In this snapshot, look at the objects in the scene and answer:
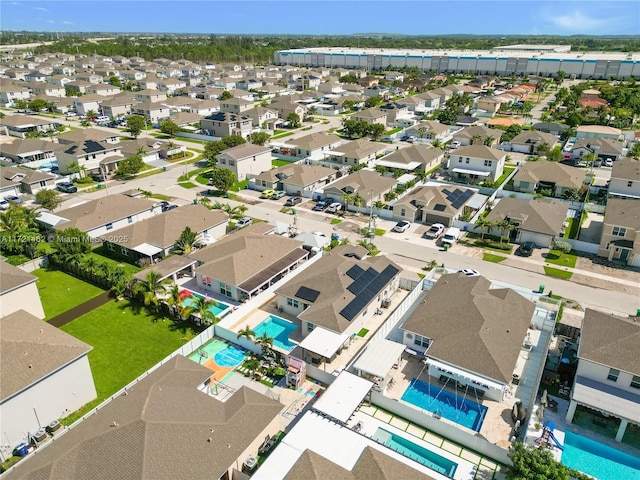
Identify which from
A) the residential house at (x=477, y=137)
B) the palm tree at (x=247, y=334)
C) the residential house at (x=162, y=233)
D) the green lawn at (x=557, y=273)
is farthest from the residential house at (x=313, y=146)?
the palm tree at (x=247, y=334)

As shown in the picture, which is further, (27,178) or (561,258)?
(27,178)

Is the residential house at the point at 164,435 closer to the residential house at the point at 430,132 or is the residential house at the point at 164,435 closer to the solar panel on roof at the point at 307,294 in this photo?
the solar panel on roof at the point at 307,294

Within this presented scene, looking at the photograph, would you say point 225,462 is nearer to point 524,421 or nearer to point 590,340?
point 524,421

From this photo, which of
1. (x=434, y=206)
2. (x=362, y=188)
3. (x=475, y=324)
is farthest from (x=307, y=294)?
(x=362, y=188)

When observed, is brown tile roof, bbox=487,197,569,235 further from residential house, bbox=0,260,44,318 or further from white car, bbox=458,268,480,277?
residential house, bbox=0,260,44,318

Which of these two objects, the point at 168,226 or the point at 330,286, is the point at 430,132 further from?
the point at 330,286
